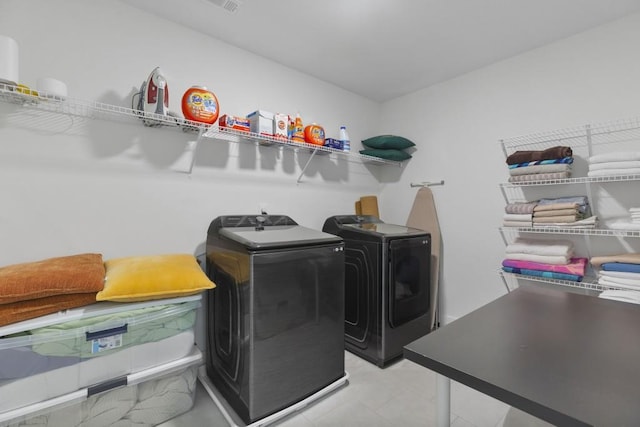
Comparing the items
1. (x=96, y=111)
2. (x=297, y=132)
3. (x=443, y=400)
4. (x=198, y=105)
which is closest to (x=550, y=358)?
(x=443, y=400)

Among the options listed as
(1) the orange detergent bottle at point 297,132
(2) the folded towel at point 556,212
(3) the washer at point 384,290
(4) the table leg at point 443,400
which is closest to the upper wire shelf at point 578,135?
(2) the folded towel at point 556,212

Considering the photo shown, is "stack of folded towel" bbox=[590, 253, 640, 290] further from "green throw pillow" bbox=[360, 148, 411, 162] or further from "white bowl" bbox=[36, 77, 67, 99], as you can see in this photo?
"white bowl" bbox=[36, 77, 67, 99]

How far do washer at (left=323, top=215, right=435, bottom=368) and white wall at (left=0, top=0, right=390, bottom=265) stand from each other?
2.72ft

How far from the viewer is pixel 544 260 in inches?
87.0

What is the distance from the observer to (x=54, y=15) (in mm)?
1699

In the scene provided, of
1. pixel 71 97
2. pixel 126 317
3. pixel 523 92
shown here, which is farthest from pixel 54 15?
pixel 523 92

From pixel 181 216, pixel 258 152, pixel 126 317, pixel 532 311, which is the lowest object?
pixel 126 317

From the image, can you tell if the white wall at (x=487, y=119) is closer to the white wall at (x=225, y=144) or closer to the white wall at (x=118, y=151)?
the white wall at (x=225, y=144)

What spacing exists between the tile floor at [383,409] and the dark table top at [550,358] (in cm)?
102

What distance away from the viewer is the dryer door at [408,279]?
2309mm

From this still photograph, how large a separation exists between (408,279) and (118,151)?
230cm

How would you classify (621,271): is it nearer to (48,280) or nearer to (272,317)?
(272,317)

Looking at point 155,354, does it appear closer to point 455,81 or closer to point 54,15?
point 54,15

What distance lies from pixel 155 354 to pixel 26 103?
1527 millimetres
